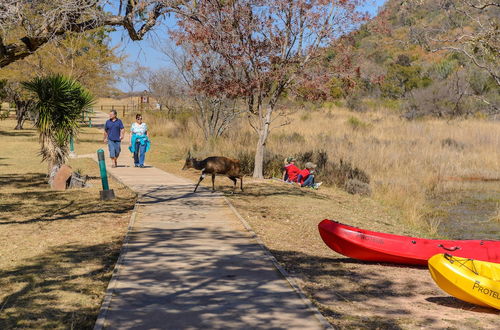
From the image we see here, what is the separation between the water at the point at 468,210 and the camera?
14648 mm

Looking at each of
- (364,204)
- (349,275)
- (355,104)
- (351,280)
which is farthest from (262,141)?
(355,104)

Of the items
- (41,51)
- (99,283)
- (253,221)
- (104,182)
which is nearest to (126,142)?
(41,51)

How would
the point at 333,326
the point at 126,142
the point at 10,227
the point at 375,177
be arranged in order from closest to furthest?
the point at 333,326, the point at 10,227, the point at 375,177, the point at 126,142

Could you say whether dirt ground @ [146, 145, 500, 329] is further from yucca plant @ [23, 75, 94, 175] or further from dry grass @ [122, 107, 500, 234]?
yucca plant @ [23, 75, 94, 175]

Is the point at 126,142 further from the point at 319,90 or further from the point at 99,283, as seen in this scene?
the point at 99,283

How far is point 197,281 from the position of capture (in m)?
7.43

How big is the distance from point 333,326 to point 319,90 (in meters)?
11.3

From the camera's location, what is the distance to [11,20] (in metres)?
10.0

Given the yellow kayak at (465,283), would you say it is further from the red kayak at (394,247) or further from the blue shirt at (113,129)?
the blue shirt at (113,129)

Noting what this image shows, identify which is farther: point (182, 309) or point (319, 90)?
point (319, 90)

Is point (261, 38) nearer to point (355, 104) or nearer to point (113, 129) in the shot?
point (113, 129)

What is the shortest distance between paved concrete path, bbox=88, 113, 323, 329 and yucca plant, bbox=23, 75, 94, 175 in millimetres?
5239

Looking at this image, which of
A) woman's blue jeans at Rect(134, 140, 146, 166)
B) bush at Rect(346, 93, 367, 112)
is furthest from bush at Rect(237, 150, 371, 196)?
bush at Rect(346, 93, 367, 112)

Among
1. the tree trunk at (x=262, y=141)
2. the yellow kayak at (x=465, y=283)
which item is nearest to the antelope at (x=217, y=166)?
the tree trunk at (x=262, y=141)
